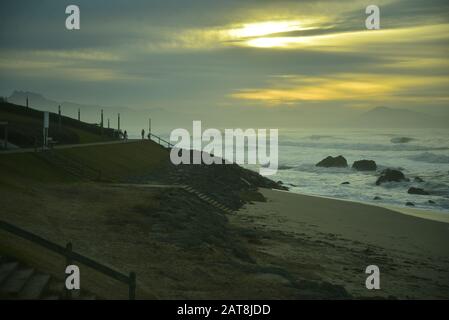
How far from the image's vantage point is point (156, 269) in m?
14.9

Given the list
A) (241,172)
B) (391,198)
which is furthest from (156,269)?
(241,172)

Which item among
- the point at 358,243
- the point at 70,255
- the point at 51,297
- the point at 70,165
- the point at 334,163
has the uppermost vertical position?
the point at 70,165

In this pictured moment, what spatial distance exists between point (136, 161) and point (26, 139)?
1097 centimetres

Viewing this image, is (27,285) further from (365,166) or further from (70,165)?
(365,166)

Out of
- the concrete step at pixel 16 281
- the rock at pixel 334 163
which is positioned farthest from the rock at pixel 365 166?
the concrete step at pixel 16 281

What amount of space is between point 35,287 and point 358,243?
1532 cm

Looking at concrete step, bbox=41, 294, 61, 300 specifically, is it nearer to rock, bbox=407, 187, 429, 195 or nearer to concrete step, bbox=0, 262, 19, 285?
concrete step, bbox=0, 262, 19, 285

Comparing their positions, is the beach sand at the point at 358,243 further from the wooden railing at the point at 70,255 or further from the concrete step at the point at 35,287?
the concrete step at the point at 35,287

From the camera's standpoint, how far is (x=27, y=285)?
11.2 m

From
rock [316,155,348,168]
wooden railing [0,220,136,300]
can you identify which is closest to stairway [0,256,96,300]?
wooden railing [0,220,136,300]

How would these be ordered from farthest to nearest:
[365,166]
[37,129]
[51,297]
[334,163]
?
[334,163]
[365,166]
[37,129]
[51,297]

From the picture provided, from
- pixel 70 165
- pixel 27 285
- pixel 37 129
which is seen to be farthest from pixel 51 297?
pixel 37 129
